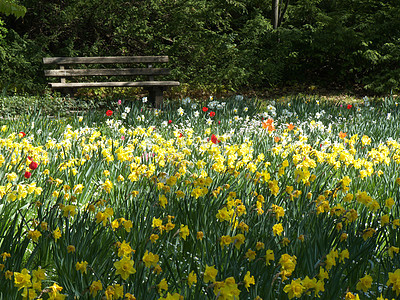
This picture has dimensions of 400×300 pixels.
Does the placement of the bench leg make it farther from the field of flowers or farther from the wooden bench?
the field of flowers

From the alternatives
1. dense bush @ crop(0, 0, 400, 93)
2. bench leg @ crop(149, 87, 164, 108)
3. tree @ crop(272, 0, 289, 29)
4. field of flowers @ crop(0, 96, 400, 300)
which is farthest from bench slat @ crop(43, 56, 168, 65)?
tree @ crop(272, 0, 289, 29)

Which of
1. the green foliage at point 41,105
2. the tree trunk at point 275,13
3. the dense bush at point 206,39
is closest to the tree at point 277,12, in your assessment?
the tree trunk at point 275,13

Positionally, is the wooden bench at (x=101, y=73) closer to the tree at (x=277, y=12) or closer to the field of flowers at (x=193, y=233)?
the field of flowers at (x=193, y=233)

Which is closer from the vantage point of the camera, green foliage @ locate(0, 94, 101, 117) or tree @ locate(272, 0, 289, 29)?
green foliage @ locate(0, 94, 101, 117)

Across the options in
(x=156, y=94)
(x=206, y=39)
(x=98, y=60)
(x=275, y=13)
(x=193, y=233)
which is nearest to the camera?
(x=193, y=233)

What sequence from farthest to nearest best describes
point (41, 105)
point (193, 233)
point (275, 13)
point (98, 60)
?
1. point (275, 13)
2. point (98, 60)
3. point (41, 105)
4. point (193, 233)

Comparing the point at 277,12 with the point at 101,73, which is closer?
the point at 101,73

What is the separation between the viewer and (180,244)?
6.56 feet

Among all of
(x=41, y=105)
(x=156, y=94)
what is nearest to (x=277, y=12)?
(x=156, y=94)

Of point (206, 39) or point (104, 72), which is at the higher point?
point (206, 39)

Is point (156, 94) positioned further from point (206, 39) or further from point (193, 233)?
point (193, 233)

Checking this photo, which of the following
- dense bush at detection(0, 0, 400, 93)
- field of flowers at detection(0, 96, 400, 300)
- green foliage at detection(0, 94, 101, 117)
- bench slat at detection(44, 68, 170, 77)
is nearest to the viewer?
field of flowers at detection(0, 96, 400, 300)

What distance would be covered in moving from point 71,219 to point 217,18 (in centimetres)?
990

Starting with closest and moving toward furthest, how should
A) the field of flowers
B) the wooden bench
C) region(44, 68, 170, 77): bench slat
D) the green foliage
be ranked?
1. the field of flowers
2. the green foliage
3. the wooden bench
4. region(44, 68, 170, 77): bench slat
